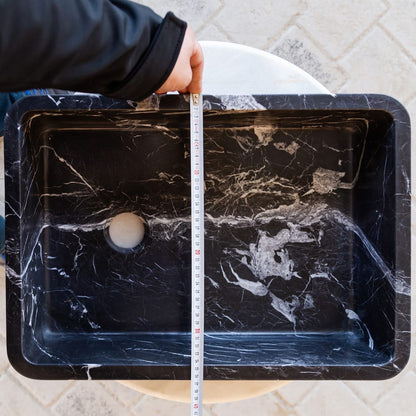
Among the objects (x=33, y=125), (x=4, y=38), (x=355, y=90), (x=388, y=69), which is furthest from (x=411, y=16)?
(x=4, y=38)

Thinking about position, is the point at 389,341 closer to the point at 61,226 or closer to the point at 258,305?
the point at 258,305

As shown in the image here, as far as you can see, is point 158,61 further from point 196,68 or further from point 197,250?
point 197,250

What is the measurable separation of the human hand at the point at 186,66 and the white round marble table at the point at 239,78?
0.24m

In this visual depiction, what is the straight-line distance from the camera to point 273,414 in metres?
1.49

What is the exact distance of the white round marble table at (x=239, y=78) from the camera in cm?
99

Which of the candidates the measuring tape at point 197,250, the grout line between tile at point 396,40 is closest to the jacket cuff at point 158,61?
the measuring tape at point 197,250

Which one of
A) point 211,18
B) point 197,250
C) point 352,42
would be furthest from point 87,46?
point 352,42

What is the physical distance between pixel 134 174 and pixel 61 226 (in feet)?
0.58

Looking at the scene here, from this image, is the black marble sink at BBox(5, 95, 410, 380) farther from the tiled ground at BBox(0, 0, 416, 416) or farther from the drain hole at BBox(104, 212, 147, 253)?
the tiled ground at BBox(0, 0, 416, 416)

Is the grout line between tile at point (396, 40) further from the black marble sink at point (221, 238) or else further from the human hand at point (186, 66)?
the human hand at point (186, 66)

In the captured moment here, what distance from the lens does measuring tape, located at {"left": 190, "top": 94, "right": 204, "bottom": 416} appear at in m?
0.82

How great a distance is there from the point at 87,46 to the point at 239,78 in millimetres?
471

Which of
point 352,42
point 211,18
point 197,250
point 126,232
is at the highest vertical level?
point 352,42

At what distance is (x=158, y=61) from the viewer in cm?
65
